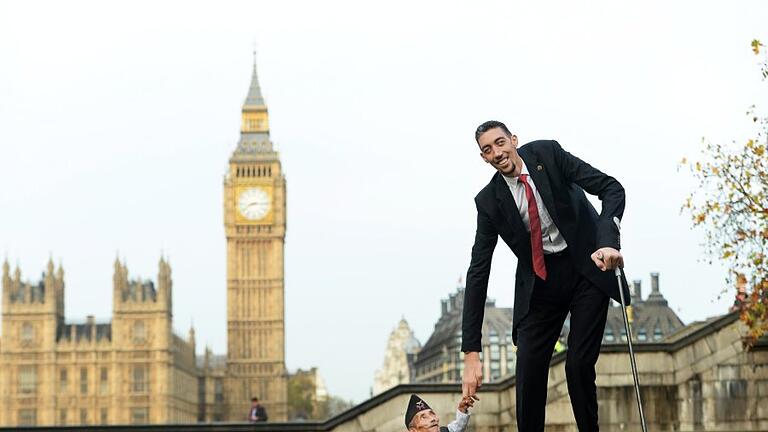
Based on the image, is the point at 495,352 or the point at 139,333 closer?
the point at 139,333

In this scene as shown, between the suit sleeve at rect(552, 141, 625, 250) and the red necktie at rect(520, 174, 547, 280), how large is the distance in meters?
0.18

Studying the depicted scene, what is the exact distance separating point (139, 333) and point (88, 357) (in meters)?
4.09

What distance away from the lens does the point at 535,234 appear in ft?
19.0

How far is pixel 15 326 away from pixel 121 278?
27.3 feet

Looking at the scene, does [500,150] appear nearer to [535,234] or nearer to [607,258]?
[535,234]

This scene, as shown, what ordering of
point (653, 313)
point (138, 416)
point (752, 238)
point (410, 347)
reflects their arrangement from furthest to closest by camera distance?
point (410, 347) < point (138, 416) < point (653, 313) < point (752, 238)

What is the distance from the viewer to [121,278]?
107 meters

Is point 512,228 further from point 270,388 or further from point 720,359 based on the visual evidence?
point 270,388

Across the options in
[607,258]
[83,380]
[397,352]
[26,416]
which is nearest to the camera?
[607,258]

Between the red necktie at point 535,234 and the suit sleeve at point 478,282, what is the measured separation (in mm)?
222

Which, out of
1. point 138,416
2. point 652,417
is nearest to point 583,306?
point 652,417

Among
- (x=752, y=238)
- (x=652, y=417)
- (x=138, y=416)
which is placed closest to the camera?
(x=652, y=417)

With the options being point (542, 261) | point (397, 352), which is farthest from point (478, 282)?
point (397, 352)

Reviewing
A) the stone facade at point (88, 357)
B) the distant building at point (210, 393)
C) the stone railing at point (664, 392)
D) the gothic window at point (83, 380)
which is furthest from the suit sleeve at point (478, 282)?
the distant building at point (210, 393)
